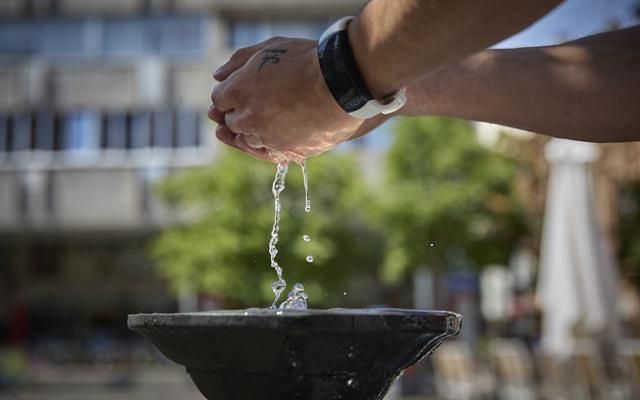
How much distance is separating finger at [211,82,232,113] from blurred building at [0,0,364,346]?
100 feet

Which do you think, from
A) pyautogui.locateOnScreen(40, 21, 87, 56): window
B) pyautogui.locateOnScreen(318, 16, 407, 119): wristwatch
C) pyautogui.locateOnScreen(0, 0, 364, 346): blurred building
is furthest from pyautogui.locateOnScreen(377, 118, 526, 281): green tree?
pyautogui.locateOnScreen(318, 16, 407, 119): wristwatch

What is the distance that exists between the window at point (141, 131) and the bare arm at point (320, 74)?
106ft

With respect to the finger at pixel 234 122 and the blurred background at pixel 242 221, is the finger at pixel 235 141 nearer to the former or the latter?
the finger at pixel 234 122

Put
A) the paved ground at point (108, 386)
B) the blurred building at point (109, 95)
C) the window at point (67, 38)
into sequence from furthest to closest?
the window at point (67, 38), the blurred building at point (109, 95), the paved ground at point (108, 386)

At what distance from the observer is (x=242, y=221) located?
23.1 metres

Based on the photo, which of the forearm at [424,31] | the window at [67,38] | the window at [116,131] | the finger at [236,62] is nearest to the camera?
the forearm at [424,31]

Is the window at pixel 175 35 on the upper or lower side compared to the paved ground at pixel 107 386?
upper

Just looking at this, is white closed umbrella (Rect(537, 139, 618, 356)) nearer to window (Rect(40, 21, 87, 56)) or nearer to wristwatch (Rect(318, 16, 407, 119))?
wristwatch (Rect(318, 16, 407, 119))

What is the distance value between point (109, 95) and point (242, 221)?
40.7ft

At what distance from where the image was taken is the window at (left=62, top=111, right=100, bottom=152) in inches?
1335

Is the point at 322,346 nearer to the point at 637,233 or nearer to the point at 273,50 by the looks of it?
the point at 273,50

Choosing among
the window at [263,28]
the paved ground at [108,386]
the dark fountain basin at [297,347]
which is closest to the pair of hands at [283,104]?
the dark fountain basin at [297,347]

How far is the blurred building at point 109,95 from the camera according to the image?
33062 mm

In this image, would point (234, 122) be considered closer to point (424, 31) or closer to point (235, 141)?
point (235, 141)
